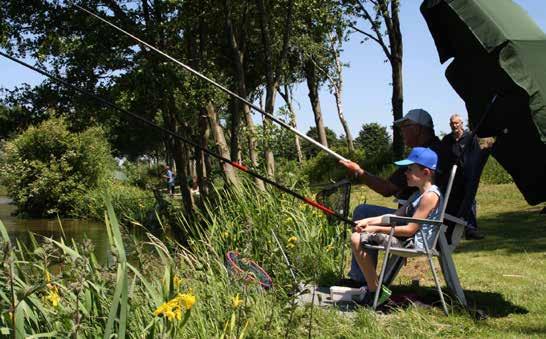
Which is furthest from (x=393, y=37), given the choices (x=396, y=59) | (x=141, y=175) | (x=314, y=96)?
(x=141, y=175)

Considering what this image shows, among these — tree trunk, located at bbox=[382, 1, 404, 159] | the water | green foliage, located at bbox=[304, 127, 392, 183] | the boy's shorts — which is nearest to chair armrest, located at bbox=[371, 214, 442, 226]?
the boy's shorts

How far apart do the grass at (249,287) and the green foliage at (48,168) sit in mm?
20828

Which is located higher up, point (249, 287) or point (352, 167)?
point (352, 167)

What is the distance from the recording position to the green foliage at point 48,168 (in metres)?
26.9

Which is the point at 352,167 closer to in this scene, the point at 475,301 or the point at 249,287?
the point at 249,287

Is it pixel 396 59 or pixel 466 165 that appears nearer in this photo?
pixel 466 165

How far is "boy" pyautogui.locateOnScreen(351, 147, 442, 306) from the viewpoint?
4.39m

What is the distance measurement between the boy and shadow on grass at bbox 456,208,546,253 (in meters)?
3.02

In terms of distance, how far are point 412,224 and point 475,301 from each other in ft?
2.77

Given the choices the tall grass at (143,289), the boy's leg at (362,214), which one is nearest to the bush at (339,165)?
the tall grass at (143,289)

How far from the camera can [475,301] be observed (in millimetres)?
4773

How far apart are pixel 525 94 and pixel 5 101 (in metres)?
14.2

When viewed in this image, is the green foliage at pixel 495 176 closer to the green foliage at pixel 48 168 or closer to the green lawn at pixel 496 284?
the green lawn at pixel 496 284

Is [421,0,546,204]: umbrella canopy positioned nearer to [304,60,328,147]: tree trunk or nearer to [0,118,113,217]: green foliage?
[304,60,328,147]: tree trunk
